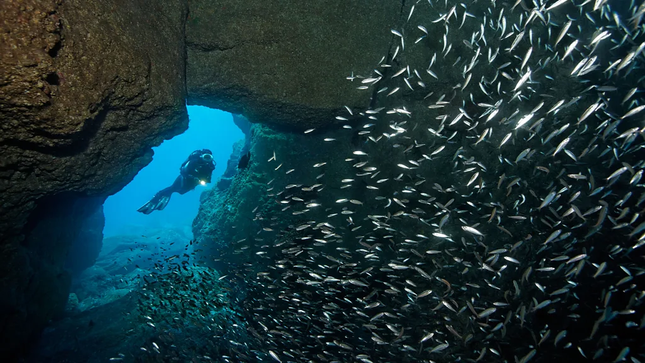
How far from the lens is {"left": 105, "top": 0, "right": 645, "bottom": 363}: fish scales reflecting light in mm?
5773

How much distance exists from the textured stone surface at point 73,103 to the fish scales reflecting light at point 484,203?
13.0 feet

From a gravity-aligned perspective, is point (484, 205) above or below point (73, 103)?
below

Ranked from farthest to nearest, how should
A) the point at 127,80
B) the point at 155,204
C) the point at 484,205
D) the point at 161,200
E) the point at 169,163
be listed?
the point at 169,163 → the point at 161,200 → the point at 155,204 → the point at 484,205 → the point at 127,80

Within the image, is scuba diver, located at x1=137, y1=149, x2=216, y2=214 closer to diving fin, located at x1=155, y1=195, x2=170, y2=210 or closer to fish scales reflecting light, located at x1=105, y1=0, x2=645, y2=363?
diving fin, located at x1=155, y1=195, x2=170, y2=210

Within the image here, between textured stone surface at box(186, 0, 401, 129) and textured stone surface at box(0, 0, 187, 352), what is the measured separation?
0.65 metres

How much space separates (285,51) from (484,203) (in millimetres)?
5462

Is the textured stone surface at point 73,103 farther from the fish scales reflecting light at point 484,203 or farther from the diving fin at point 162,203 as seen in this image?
the diving fin at point 162,203

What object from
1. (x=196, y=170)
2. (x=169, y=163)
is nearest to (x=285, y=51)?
(x=196, y=170)

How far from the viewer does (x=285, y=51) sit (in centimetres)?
627

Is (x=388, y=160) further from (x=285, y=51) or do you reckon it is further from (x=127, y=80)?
(x=127, y=80)

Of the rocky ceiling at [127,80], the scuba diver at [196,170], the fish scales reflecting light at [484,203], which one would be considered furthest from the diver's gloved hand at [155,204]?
the fish scales reflecting light at [484,203]

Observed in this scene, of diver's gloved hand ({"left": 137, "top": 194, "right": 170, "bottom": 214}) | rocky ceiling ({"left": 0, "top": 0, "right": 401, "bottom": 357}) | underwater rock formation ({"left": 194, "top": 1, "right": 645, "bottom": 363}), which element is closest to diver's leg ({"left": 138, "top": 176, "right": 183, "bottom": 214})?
diver's gloved hand ({"left": 137, "top": 194, "right": 170, "bottom": 214})

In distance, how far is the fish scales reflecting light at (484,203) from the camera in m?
5.77

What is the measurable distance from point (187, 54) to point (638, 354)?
32.9ft
